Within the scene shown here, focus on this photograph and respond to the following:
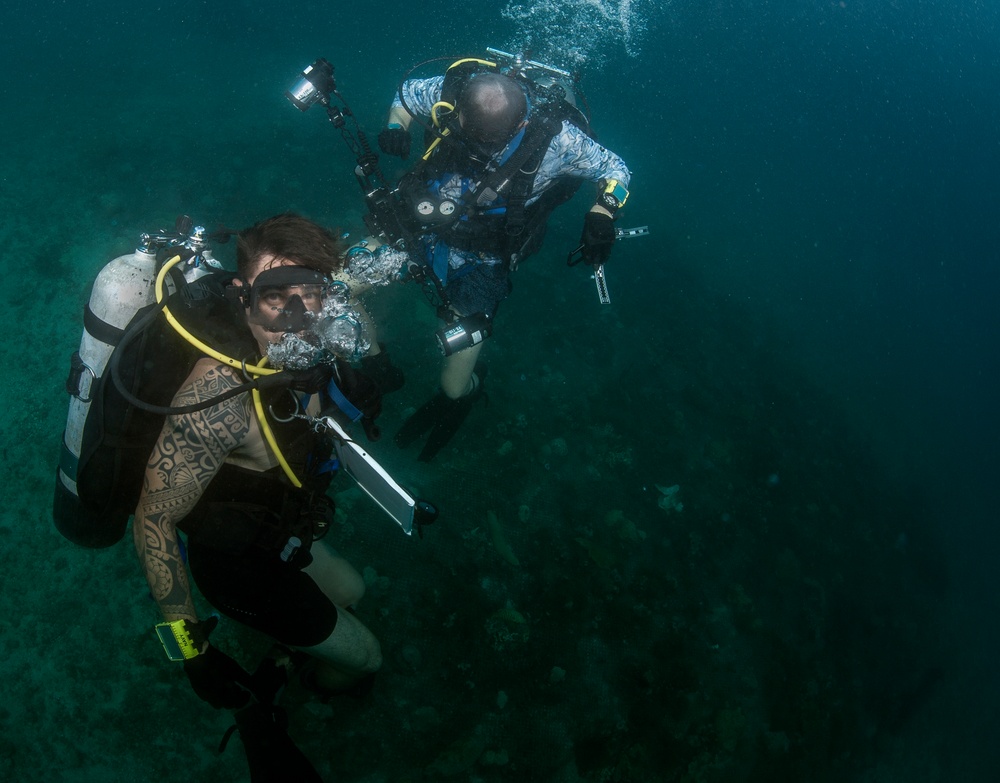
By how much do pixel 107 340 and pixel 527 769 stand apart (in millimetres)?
4036

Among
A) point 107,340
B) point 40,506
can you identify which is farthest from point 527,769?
point 40,506

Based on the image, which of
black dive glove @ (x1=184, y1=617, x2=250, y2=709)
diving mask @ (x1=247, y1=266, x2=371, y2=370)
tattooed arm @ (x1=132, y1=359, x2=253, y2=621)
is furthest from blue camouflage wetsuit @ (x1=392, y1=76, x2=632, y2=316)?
black dive glove @ (x1=184, y1=617, x2=250, y2=709)

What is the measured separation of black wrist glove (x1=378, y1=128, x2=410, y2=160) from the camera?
13.4ft

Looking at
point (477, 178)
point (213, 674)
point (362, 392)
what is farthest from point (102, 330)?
point (477, 178)

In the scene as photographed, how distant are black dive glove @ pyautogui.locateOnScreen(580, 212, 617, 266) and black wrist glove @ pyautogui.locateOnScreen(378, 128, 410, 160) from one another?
161 centimetres

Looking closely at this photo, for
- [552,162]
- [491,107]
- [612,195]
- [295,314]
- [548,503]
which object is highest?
[491,107]

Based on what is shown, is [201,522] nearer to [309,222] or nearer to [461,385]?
[309,222]

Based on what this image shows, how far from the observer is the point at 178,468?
204 cm

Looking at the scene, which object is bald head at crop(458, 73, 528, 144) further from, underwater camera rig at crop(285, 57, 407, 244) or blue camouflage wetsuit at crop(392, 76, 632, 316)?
underwater camera rig at crop(285, 57, 407, 244)

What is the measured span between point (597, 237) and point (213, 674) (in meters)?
3.65

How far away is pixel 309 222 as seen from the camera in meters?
2.47

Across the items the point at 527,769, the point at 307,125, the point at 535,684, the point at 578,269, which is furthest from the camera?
the point at 307,125

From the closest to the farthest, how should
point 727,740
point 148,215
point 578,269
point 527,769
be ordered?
1. point 527,769
2. point 727,740
3. point 148,215
4. point 578,269

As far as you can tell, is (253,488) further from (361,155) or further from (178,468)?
(361,155)
